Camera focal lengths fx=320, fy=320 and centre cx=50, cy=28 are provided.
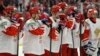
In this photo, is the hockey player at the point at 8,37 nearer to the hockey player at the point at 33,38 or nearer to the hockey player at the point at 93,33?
the hockey player at the point at 33,38

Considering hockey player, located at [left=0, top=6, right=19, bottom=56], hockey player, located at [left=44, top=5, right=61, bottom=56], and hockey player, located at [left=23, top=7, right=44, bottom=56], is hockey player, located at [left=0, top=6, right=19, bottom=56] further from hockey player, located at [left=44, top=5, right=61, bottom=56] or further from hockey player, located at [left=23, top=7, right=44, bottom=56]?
hockey player, located at [left=44, top=5, right=61, bottom=56]

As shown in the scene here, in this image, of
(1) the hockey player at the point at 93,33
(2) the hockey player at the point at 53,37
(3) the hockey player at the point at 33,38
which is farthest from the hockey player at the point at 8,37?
(1) the hockey player at the point at 93,33

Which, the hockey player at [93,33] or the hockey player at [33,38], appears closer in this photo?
the hockey player at [33,38]

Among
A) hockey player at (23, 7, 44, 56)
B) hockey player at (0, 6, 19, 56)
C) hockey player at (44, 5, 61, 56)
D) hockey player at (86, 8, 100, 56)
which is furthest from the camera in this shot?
hockey player at (86, 8, 100, 56)

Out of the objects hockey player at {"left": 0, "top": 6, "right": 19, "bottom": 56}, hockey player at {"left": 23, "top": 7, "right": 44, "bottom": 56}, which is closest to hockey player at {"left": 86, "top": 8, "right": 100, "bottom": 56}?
hockey player at {"left": 23, "top": 7, "right": 44, "bottom": 56}

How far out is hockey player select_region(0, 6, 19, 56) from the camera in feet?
11.0

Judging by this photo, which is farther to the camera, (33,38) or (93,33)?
(93,33)

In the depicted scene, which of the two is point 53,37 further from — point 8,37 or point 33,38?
point 8,37

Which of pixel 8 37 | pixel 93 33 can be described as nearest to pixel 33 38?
pixel 8 37

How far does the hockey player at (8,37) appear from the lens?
3350 mm

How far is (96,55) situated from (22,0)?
1.21 metres

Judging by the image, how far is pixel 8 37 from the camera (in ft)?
11.1

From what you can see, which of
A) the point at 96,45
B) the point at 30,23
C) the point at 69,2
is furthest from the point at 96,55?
the point at 30,23

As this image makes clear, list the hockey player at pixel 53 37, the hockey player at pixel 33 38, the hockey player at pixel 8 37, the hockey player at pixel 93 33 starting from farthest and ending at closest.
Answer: the hockey player at pixel 93 33 → the hockey player at pixel 53 37 → the hockey player at pixel 33 38 → the hockey player at pixel 8 37
